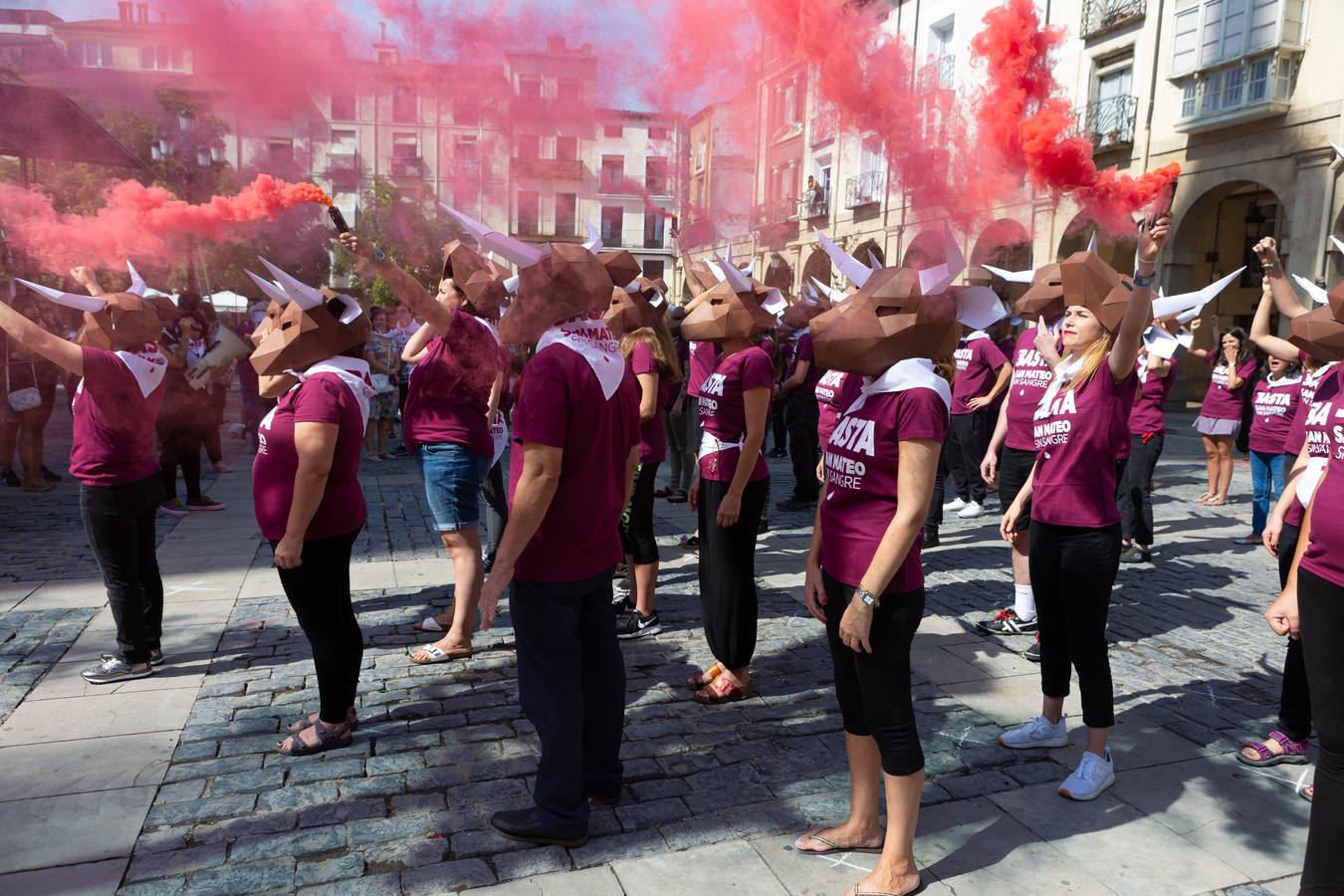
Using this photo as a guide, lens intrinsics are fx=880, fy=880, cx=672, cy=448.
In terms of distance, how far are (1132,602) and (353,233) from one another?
19.0ft

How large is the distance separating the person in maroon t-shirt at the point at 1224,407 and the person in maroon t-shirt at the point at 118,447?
10269 mm

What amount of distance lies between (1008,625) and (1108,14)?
18.7 meters

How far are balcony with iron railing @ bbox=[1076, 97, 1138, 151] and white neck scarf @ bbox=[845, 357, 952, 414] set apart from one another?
19.7 m

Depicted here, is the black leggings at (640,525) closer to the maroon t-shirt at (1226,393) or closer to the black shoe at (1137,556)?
the black shoe at (1137,556)

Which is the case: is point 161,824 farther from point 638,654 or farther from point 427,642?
point 638,654

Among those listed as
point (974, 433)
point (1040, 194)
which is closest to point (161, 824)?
point (1040, 194)

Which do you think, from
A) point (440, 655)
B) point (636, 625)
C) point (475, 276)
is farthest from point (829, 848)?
point (475, 276)

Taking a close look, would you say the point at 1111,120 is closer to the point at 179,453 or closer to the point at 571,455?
the point at 179,453

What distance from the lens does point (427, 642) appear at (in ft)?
17.6

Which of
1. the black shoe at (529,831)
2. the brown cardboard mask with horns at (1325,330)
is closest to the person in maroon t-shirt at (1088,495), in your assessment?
the brown cardboard mask with horns at (1325,330)

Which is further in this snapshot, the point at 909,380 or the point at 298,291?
the point at 298,291

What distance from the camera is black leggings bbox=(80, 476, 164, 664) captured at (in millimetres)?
4527

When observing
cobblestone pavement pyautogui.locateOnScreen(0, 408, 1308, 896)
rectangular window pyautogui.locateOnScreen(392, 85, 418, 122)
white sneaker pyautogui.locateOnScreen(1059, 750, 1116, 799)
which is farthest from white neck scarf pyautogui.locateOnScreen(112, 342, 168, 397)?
white sneaker pyautogui.locateOnScreen(1059, 750, 1116, 799)

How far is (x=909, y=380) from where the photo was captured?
9.21 feet
